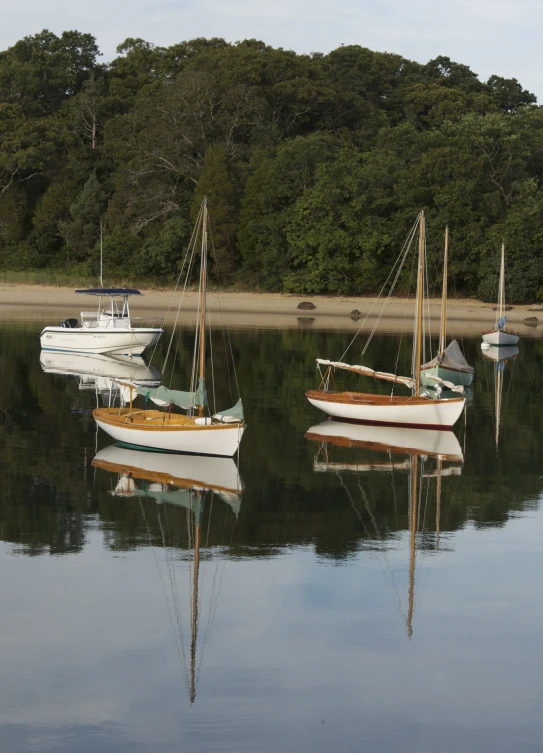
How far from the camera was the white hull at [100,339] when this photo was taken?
5016cm

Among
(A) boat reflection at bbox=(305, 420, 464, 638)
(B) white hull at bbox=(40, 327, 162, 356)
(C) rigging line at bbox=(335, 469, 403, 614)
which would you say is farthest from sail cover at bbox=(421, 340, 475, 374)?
(C) rigging line at bbox=(335, 469, 403, 614)

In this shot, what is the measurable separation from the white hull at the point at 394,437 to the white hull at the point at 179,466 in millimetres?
4820

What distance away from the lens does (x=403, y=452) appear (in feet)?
87.9

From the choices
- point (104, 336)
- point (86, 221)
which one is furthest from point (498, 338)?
point (86, 221)

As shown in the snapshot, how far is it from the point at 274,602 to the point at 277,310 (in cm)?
6554

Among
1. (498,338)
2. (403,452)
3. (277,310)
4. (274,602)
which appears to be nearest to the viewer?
(274,602)

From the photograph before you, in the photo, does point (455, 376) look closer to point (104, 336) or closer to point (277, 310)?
point (104, 336)

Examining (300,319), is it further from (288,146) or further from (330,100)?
(330,100)

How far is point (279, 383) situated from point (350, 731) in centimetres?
2816

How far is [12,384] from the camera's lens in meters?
37.3

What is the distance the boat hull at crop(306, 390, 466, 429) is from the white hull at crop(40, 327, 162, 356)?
21.1 m

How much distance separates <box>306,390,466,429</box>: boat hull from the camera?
95.7 ft

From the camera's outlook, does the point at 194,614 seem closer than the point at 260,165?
Yes

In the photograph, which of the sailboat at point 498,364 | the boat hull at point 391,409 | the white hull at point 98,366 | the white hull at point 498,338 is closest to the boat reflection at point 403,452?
the boat hull at point 391,409
